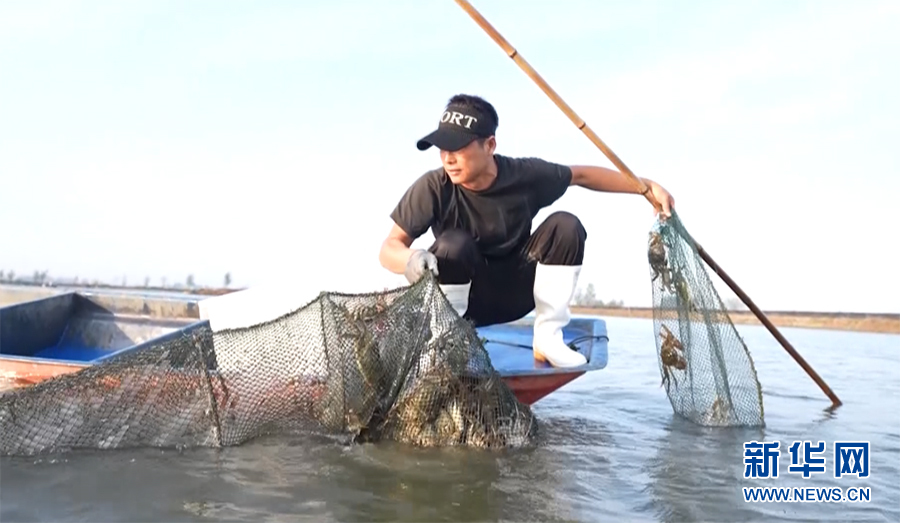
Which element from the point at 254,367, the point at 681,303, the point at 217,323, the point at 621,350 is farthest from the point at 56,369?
the point at 621,350

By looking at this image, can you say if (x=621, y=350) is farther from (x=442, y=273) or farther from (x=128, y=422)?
(x=128, y=422)

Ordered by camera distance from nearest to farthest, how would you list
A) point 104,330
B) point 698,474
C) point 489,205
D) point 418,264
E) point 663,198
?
point 698,474
point 418,264
point 489,205
point 663,198
point 104,330

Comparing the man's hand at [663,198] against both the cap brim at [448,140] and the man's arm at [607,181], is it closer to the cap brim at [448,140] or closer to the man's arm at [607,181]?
the man's arm at [607,181]

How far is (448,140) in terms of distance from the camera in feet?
12.6

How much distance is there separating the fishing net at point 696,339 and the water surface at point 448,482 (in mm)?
169

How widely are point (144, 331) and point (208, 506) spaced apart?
16.8ft

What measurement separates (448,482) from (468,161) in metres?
1.74

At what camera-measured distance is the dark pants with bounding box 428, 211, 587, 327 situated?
384 centimetres

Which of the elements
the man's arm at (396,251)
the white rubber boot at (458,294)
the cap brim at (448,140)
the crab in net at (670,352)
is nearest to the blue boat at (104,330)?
the crab in net at (670,352)

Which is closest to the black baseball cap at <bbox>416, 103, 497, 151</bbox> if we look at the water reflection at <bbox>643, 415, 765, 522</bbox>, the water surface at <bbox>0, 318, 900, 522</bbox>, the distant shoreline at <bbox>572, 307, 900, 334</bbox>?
the water surface at <bbox>0, 318, 900, 522</bbox>

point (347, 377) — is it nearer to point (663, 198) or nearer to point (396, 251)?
point (396, 251)

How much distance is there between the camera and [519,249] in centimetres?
431

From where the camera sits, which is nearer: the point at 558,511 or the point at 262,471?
the point at 558,511

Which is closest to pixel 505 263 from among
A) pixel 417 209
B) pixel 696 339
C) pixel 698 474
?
pixel 417 209
